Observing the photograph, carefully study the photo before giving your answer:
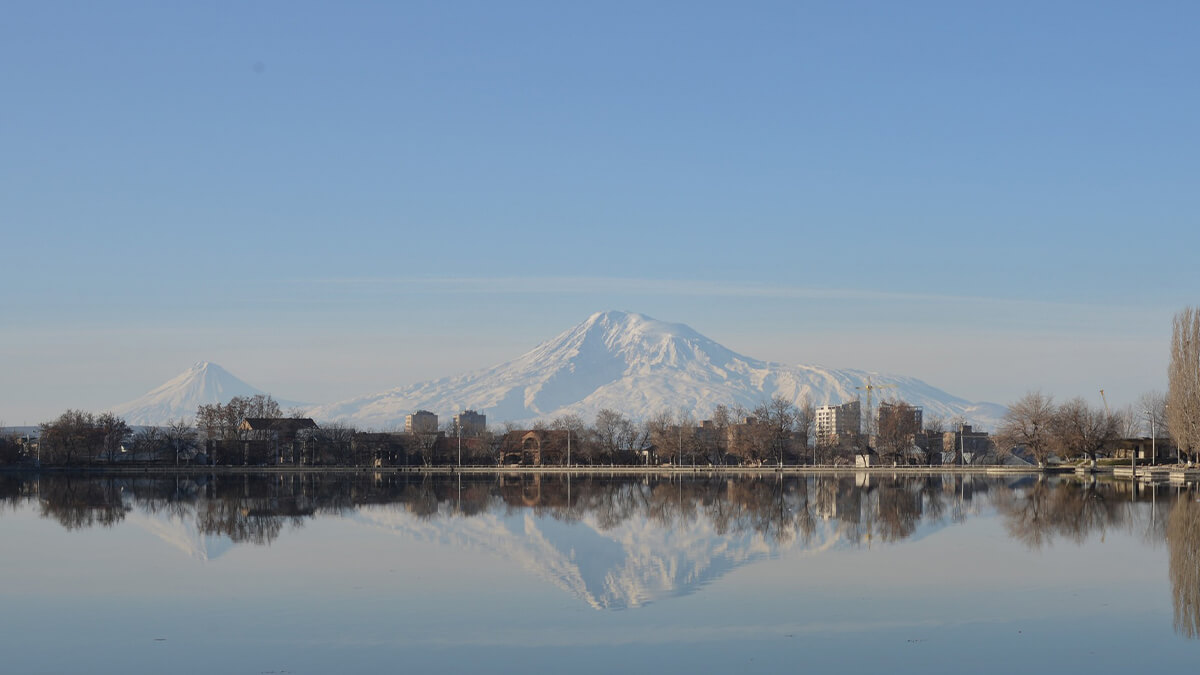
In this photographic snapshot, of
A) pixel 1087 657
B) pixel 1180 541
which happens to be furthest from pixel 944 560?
pixel 1087 657

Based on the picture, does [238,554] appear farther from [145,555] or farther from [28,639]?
[28,639]

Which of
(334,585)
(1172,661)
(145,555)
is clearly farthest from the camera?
(145,555)

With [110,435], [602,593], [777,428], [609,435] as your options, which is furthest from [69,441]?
[602,593]

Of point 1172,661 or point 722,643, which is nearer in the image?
point 1172,661

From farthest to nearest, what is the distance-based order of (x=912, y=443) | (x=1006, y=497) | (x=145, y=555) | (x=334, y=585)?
(x=912, y=443)
(x=1006, y=497)
(x=145, y=555)
(x=334, y=585)

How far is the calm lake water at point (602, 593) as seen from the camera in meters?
13.0

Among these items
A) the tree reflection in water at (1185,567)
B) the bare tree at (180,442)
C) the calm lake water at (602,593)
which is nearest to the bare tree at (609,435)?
the bare tree at (180,442)

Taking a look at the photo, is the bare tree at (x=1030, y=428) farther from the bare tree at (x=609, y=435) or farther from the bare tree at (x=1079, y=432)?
the bare tree at (x=609, y=435)

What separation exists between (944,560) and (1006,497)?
25736mm

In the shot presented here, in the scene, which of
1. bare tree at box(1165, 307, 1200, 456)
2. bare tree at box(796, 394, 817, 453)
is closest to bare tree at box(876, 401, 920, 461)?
bare tree at box(796, 394, 817, 453)

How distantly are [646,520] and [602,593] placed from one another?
48.2ft

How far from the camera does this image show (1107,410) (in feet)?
354

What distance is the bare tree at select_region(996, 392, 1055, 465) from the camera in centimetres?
8631

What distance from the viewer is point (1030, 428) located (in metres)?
89.6
